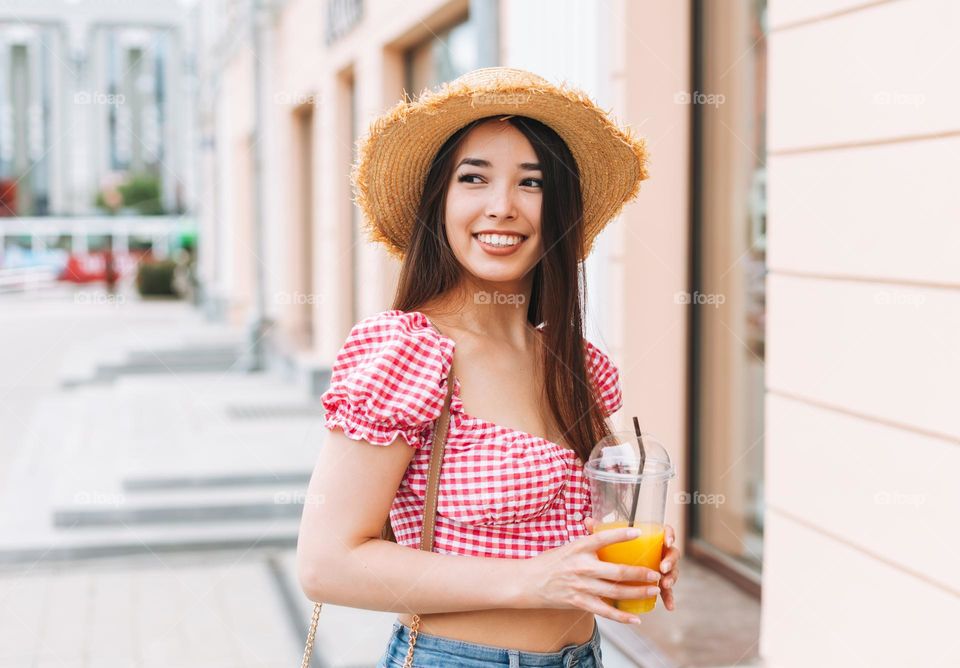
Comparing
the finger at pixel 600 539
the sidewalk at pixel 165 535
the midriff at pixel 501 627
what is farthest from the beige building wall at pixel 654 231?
the finger at pixel 600 539

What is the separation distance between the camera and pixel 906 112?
8.52 feet

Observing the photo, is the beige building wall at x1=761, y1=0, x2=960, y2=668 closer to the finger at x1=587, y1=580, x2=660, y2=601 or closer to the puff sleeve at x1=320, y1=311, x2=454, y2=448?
the finger at x1=587, y1=580, x2=660, y2=601

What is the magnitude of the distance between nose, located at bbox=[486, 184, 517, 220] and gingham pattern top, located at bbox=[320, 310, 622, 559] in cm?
20

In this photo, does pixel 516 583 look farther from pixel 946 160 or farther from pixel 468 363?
pixel 946 160

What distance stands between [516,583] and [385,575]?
0.18 metres

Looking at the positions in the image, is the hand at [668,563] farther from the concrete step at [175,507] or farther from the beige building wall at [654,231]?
A: the concrete step at [175,507]

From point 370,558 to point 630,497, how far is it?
1.28ft

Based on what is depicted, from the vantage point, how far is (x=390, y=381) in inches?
60.0

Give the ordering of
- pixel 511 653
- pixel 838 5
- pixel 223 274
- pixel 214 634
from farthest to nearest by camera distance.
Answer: pixel 223 274
pixel 214 634
pixel 838 5
pixel 511 653

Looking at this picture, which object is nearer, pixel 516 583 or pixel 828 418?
pixel 516 583

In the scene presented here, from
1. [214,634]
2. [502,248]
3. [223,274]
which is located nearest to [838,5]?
[502,248]

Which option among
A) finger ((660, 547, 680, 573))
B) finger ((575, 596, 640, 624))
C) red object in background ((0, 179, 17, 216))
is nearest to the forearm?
finger ((575, 596, 640, 624))

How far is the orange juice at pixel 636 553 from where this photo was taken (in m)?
1.54

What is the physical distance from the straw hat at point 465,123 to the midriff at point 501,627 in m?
0.69
